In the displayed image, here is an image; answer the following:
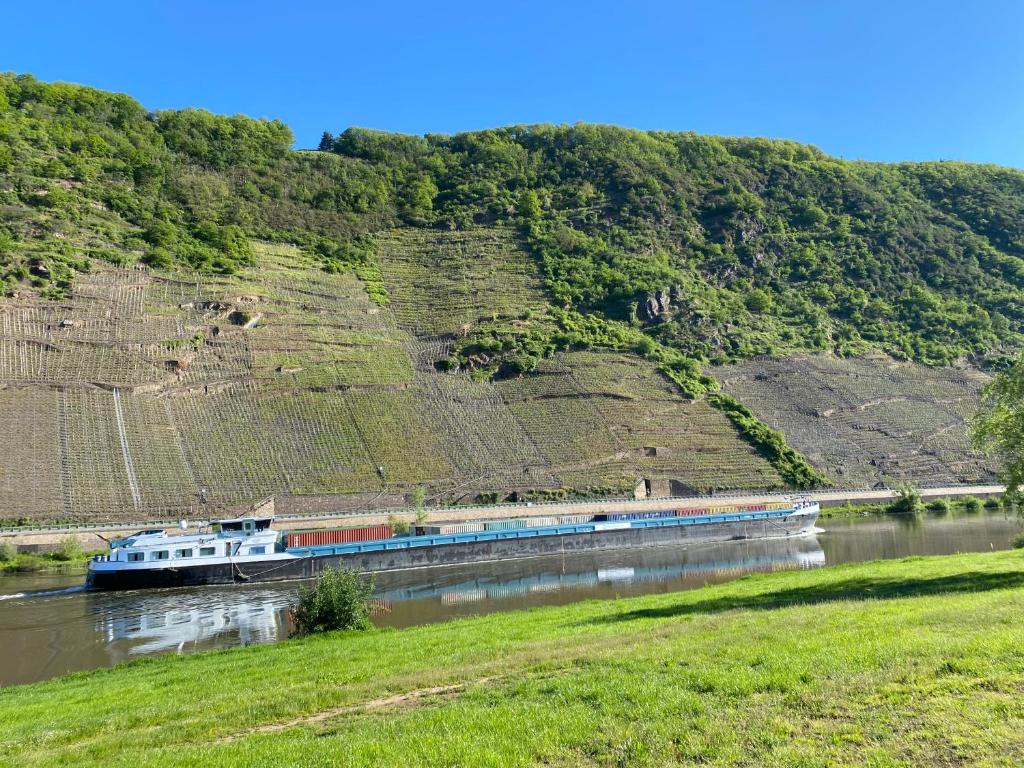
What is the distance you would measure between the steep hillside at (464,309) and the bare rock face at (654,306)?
2.26 ft

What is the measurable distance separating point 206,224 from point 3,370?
46923 mm

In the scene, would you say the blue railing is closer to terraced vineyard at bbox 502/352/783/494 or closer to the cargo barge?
the cargo barge

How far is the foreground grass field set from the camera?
23.5 feet

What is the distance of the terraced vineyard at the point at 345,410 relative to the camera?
2153 inches

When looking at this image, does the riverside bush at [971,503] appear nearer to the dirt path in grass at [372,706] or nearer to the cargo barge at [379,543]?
the cargo barge at [379,543]

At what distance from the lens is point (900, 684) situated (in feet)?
27.2

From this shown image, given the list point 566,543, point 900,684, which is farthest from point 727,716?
point 566,543

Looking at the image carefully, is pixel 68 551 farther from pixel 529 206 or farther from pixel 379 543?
pixel 529 206

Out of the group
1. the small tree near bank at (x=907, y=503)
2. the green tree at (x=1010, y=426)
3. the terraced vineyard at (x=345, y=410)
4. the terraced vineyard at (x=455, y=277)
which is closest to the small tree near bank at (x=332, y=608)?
the green tree at (x=1010, y=426)

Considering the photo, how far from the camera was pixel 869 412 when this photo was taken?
83750 millimetres

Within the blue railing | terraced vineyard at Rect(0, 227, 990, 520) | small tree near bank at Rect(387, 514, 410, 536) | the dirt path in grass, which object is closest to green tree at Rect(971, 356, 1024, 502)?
the dirt path in grass

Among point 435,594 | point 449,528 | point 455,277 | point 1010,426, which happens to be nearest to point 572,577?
point 435,594

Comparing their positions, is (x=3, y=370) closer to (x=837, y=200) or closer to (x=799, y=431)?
(x=799, y=431)

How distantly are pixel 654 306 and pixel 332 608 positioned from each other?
88.7m
